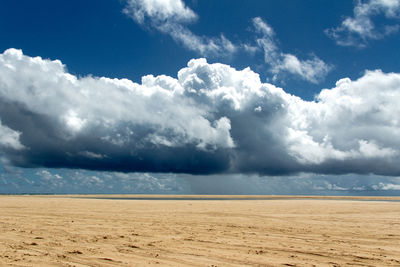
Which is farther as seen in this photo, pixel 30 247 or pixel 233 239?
pixel 233 239

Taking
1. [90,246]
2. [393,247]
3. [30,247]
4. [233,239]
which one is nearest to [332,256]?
[393,247]

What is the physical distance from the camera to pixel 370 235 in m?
15.4

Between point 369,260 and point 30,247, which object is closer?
point 369,260

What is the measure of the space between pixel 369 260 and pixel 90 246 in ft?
33.7

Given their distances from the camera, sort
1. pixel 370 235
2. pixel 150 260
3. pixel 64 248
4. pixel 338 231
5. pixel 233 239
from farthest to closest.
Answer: pixel 338 231 → pixel 370 235 → pixel 233 239 → pixel 64 248 → pixel 150 260

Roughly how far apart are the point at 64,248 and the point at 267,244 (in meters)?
8.14

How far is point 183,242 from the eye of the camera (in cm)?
1327

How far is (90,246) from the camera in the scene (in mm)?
12242

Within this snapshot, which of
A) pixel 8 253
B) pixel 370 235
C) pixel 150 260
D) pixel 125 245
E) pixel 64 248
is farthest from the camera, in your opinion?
pixel 370 235

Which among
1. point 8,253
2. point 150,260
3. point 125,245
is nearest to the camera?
point 150,260

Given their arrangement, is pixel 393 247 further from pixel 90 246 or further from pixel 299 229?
pixel 90 246

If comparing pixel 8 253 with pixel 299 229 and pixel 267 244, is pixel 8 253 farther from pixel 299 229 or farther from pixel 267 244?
pixel 299 229

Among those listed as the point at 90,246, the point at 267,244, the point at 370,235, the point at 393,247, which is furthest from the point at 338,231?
the point at 90,246

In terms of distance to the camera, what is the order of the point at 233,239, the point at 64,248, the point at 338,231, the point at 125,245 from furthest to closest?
the point at 338,231, the point at 233,239, the point at 125,245, the point at 64,248
